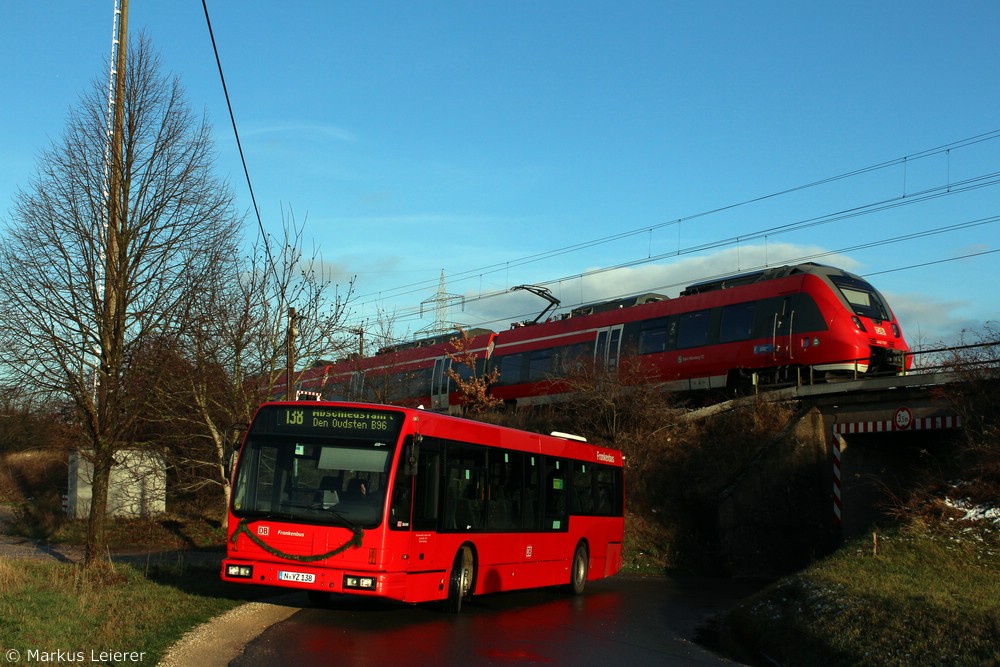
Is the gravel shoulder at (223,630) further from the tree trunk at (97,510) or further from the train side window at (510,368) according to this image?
the train side window at (510,368)

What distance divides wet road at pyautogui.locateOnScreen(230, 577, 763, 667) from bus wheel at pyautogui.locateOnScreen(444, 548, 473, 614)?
18 cm

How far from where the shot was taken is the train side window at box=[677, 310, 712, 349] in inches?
A: 1098

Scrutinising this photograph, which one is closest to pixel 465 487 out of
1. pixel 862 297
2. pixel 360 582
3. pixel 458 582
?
pixel 458 582

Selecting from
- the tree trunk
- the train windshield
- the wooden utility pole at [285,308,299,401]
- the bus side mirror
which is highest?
the train windshield

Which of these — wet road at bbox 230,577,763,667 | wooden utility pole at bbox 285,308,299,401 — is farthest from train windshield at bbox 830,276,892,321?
wooden utility pole at bbox 285,308,299,401

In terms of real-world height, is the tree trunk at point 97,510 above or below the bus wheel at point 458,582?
above

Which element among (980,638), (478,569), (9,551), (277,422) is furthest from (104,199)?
(980,638)

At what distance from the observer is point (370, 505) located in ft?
40.6

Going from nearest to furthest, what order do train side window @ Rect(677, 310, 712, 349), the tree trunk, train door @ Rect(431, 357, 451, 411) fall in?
1. the tree trunk
2. train side window @ Rect(677, 310, 712, 349)
3. train door @ Rect(431, 357, 451, 411)

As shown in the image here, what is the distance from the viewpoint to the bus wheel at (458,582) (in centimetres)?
1384

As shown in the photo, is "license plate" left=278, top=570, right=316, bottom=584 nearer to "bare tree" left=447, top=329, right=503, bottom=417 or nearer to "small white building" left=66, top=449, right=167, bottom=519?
"small white building" left=66, top=449, right=167, bottom=519

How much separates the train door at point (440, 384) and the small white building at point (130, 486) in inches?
471

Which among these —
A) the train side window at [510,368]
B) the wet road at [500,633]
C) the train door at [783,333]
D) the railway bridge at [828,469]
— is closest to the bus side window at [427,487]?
the wet road at [500,633]

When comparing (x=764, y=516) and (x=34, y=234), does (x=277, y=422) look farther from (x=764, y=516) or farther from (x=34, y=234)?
(x=764, y=516)
